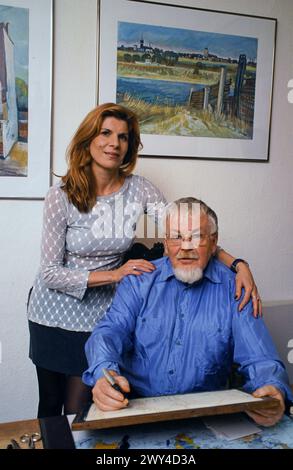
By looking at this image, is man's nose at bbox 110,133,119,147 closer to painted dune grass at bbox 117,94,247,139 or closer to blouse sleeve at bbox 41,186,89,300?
blouse sleeve at bbox 41,186,89,300

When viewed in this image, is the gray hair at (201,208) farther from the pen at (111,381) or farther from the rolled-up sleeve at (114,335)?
the pen at (111,381)

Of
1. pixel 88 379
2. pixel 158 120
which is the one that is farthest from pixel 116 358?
pixel 158 120

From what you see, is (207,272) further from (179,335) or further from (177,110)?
(177,110)

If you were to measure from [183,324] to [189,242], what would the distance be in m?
0.26

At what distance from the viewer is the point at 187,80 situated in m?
2.62

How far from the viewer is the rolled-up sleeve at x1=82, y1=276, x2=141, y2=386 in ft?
4.67

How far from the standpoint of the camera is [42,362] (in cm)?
199

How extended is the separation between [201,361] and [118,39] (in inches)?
62.8

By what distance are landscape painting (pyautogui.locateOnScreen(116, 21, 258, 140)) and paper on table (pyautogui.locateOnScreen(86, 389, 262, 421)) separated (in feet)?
5.24

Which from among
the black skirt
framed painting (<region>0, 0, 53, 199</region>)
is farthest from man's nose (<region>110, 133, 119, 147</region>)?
the black skirt

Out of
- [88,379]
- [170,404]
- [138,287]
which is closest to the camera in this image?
[170,404]

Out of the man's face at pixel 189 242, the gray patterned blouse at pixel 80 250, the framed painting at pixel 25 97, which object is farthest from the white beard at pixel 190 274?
the framed painting at pixel 25 97

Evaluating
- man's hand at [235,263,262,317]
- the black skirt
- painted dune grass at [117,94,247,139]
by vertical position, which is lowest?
the black skirt
